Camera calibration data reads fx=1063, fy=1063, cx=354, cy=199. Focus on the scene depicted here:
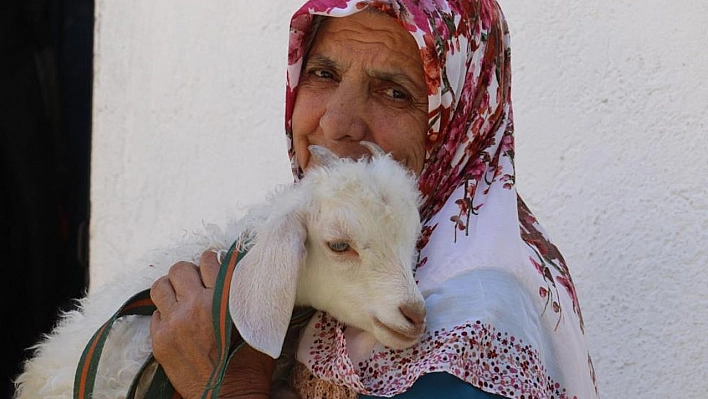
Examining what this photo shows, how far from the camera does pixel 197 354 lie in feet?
7.14

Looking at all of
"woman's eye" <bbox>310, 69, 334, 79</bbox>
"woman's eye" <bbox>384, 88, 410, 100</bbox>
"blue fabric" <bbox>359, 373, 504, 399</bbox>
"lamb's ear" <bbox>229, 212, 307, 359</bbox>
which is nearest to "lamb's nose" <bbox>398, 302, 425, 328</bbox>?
"blue fabric" <bbox>359, 373, 504, 399</bbox>

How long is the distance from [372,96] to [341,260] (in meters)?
0.60

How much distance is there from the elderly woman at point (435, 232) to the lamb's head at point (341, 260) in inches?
3.6

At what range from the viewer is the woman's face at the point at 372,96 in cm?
244

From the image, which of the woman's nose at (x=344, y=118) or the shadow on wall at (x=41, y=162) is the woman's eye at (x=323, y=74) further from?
the shadow on wall at (x=41, y=162)

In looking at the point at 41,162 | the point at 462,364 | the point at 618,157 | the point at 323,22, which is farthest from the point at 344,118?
the point at 41,162

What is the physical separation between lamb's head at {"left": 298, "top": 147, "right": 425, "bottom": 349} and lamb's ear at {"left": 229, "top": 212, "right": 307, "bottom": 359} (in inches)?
2.9

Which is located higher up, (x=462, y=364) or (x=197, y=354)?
(x=462, y=364)

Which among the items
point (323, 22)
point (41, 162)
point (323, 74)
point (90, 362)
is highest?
point (323, 22)

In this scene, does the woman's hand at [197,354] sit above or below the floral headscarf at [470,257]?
below

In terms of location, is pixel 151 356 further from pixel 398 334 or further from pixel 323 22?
pixel 323 22

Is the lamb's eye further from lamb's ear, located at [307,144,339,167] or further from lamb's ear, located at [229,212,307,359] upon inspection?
lamb's ear, located at [307,144,339,167]

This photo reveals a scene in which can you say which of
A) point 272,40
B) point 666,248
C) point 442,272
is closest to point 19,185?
point 272,40

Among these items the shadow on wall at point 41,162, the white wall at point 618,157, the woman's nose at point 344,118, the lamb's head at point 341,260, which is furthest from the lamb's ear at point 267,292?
the shadow on wall at point 41,162
